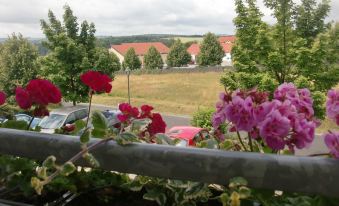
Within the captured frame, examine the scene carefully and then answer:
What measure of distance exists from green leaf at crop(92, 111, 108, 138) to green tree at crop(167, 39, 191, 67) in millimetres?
73702

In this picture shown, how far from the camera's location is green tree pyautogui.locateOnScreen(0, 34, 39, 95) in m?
30.7

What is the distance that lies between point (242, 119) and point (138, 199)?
532 mm

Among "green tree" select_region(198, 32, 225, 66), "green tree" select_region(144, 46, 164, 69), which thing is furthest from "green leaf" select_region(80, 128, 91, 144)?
"green tree" select_region(144, 46, 164, 69)

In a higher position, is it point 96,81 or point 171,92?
point 96,81

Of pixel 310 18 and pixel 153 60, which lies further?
pixel 153 60

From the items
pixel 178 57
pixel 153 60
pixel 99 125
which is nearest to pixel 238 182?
pixel 99 125

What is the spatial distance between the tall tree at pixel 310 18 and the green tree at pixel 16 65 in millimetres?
19012

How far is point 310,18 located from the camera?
58.5 feet

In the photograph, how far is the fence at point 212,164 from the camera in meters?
0.98

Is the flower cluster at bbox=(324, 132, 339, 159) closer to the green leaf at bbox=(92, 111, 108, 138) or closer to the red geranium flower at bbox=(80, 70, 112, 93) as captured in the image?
the green leaf at bbox=(92, 111, 108, 138)

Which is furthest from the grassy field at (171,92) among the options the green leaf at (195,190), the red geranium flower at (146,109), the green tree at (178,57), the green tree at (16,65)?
the green leaf at (195,190)

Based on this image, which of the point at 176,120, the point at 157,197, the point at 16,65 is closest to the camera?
the point at 157,197

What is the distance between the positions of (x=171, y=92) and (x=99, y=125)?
39.7 m

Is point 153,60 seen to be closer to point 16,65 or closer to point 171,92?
point 171,92
